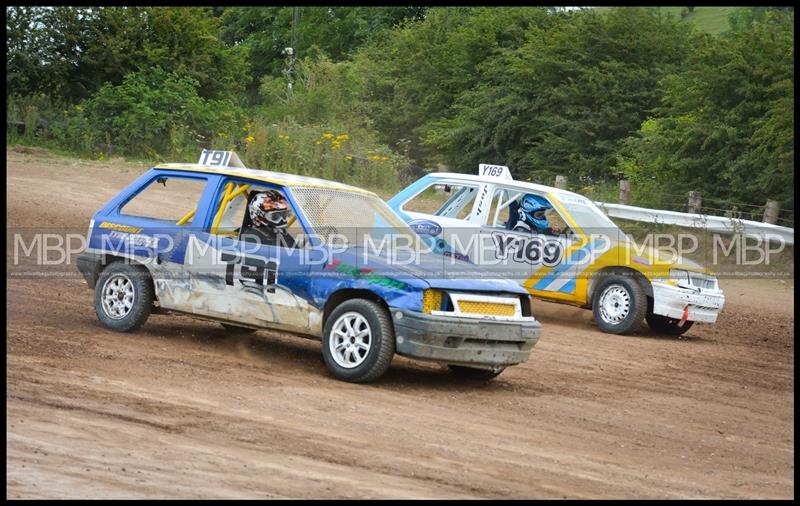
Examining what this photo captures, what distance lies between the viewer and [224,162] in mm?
11102

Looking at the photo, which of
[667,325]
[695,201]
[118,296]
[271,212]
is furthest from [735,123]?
[118,296]

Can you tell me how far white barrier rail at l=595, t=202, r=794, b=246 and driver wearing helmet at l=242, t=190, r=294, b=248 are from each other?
13322 mm

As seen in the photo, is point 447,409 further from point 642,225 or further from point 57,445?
point 642,225

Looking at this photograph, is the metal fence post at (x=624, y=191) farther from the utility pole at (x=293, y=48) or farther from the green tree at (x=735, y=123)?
the utility pole at (x=293, y=48)

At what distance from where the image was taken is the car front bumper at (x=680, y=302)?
46.0 feet

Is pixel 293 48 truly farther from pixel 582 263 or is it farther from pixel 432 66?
pixel 582 263

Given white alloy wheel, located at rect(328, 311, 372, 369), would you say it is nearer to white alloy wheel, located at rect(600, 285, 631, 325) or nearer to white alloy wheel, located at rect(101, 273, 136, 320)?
white alloy wheel, located at rect(101, 273, 136, 320)

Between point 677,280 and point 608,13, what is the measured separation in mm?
20323

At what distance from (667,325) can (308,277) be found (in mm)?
6213

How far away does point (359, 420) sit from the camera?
26.7 ft

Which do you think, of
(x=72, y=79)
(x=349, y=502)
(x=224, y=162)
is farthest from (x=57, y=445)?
(x=72, y=79)

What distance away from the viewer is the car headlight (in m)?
9.41

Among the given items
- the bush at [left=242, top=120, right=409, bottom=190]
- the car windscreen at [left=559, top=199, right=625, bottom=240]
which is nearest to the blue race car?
the car windscreen at [left=559, top=199, right=625, bottom=240]

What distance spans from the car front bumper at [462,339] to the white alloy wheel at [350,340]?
0.26 m
